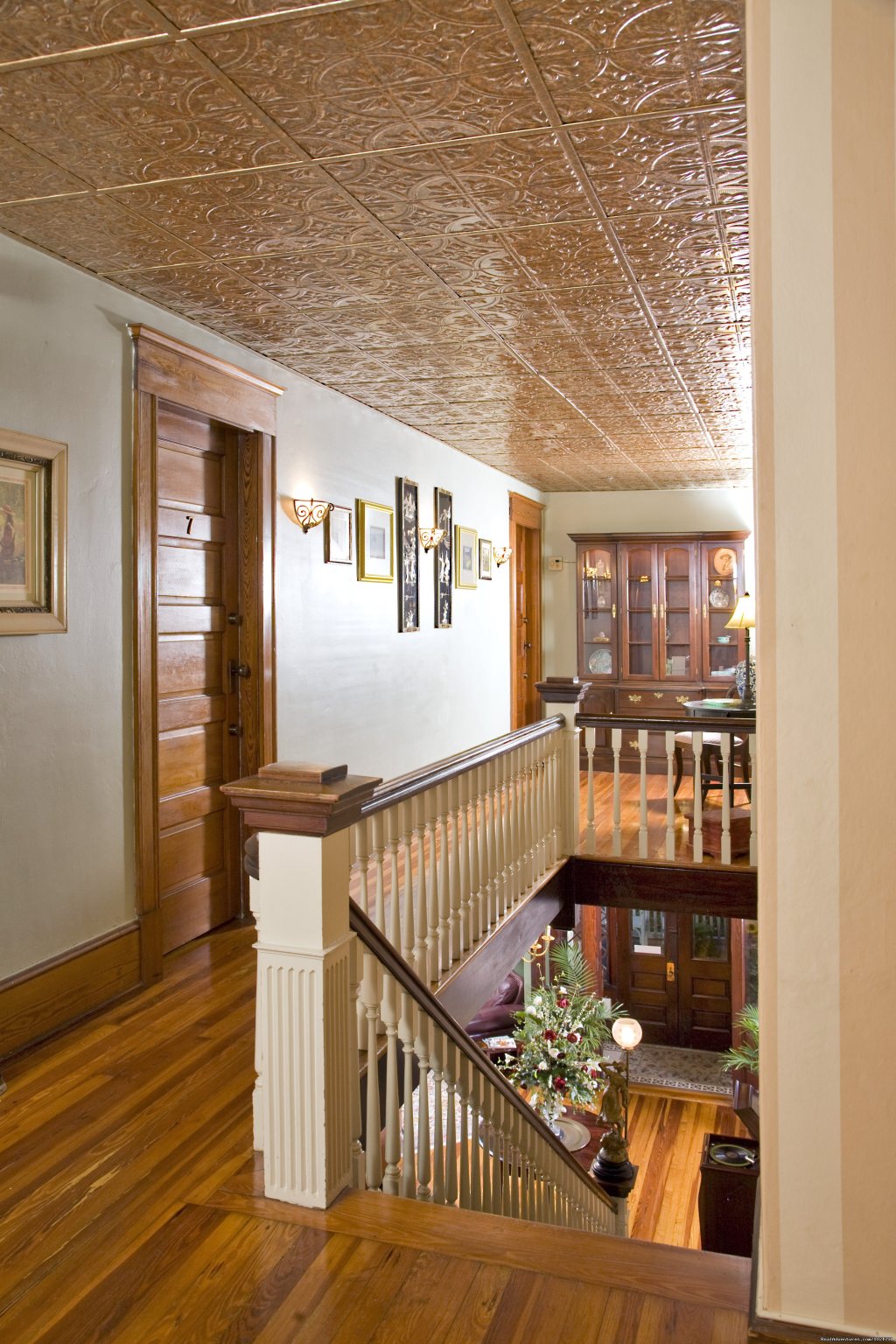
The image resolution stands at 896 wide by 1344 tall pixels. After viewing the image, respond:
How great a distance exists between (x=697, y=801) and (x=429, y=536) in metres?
2.61

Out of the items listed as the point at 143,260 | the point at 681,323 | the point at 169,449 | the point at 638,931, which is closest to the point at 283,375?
the point at 169,449

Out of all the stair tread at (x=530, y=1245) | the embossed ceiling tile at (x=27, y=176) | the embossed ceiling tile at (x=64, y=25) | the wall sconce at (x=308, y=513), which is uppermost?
the embossed ceiling tile at (x=27, y=176)

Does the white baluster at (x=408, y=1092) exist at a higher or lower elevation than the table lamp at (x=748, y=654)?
lower

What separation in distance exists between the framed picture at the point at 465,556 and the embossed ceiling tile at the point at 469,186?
4414mm

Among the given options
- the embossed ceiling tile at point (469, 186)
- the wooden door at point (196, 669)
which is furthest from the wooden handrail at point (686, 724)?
the embossed ceiling tile at point (469, 186)

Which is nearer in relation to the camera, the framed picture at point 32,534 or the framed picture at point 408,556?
the framed picture at point 32,534

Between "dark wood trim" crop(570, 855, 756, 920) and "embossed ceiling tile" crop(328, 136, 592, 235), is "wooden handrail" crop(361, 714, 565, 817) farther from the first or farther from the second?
"embossed ceiling tile" crop(328, 136, 592, 235)

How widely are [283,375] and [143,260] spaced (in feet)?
5.18

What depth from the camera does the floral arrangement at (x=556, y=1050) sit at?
643 centimetres

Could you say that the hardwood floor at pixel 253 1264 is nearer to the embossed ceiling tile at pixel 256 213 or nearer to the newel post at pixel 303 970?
the newel post at pixel 303 970

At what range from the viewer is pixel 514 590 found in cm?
948

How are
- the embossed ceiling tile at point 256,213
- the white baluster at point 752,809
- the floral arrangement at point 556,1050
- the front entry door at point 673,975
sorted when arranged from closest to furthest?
the embossed ceiling tile at point 256,213 → the white baluster at point 752,809 → the floral arrangement at point 556,1050 → the front entry door at point 673,975

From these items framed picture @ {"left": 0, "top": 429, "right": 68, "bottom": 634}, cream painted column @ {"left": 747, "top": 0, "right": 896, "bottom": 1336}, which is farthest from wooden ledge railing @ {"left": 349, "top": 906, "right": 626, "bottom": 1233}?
framed picture @ {"left": 0, "top": 429, "right": 68, "bottom": 634}

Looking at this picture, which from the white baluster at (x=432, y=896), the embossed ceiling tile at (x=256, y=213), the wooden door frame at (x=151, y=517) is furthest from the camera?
the wooden door frame at (x=151, y=517)
